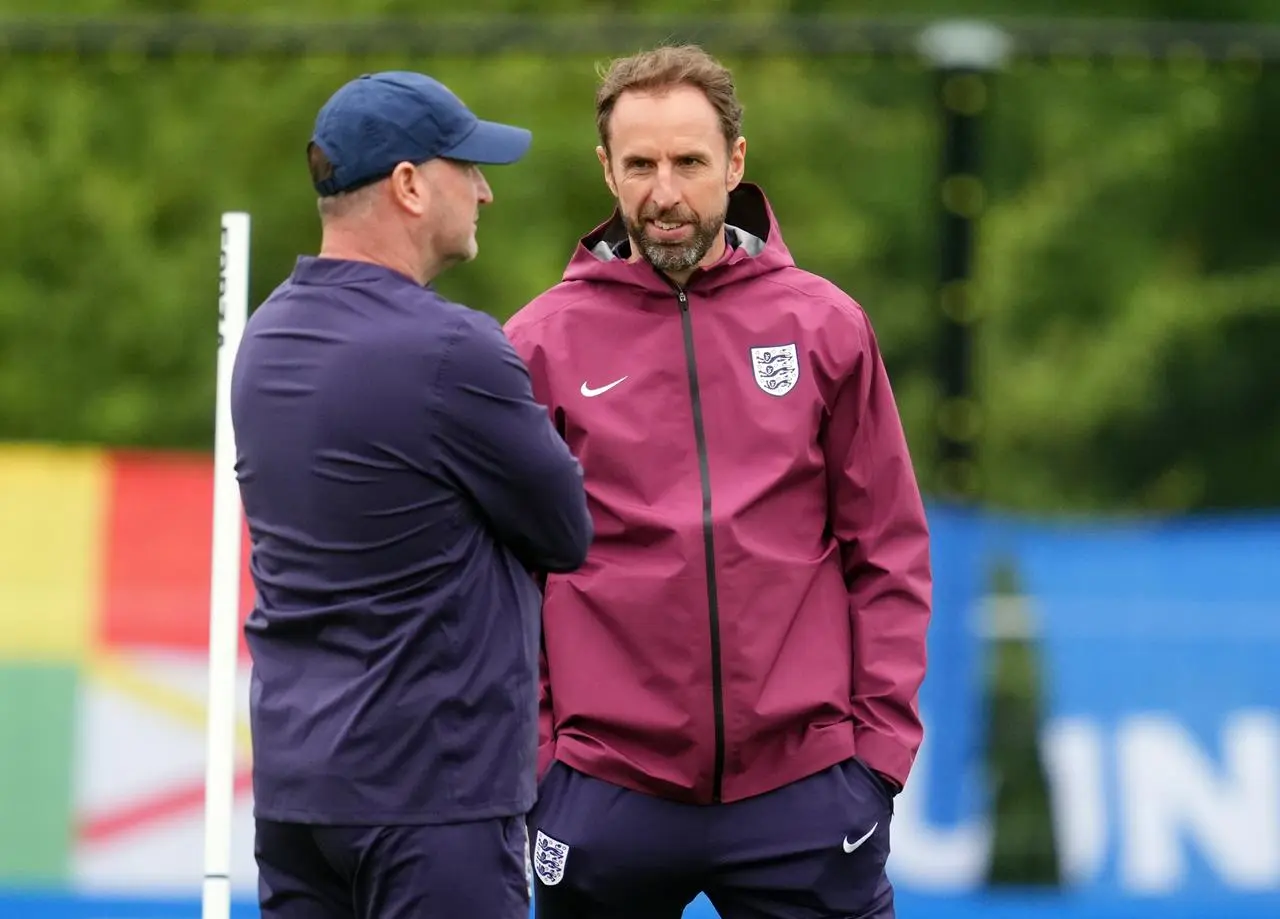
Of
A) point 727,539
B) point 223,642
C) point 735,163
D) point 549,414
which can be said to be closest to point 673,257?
point 735,163

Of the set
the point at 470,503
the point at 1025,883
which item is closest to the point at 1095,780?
the point at 1025,883

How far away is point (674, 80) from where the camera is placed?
385cm

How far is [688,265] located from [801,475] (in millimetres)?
427

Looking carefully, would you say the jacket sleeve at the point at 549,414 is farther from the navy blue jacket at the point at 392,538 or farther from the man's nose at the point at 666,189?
the navy blue jacket at the point at 392,538

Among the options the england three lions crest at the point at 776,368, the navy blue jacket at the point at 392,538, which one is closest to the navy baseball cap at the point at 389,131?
the navy blue jacket at the point at 392,538

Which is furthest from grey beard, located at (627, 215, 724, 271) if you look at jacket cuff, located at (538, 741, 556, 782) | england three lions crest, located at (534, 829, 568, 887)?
england three lions crest, located at (534, 829, 568, 887)

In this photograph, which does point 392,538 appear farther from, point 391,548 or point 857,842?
point 857,842

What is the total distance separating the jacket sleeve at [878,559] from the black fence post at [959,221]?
3706 millimetres

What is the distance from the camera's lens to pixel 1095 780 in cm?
732

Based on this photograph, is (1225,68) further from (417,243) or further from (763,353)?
(417,243)

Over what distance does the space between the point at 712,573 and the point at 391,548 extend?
2.32 feet

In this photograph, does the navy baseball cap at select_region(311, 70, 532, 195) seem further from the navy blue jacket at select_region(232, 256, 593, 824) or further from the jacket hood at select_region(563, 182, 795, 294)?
the jacket hood at select_region(563, 182, 795, 294)

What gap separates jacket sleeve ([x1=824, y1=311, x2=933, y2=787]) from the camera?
3.84 metres

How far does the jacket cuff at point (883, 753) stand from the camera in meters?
3.81
